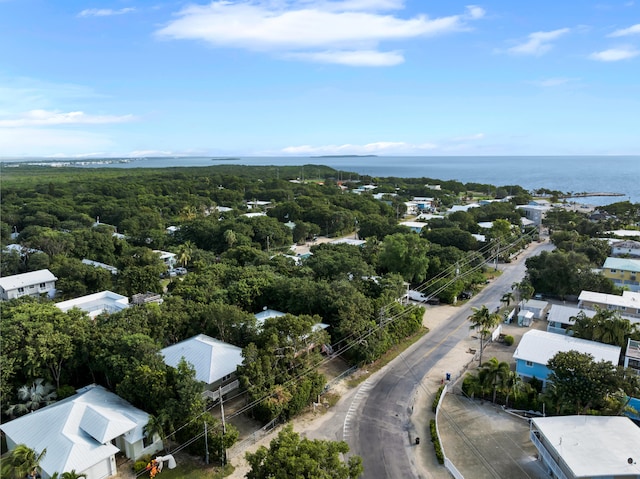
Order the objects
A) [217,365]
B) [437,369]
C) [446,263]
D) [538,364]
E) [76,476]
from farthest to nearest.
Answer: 1. [446,263]
2. [437,369]
3. [538,364]
4. [217,365]
5. [76,476]

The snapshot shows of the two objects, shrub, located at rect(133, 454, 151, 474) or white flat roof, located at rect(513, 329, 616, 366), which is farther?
white flat roof, located at rect(513, 329, 616, 366)

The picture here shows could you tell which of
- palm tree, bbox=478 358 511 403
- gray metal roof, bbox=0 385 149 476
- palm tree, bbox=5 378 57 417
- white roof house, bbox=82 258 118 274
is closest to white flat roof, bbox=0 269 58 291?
white roof house, bbox=82 258 118 274

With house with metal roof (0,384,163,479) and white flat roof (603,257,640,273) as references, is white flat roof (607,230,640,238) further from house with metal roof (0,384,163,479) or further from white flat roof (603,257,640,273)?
house with metal roof (0,384,163,479)

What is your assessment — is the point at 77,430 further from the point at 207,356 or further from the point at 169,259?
the point at 169,259

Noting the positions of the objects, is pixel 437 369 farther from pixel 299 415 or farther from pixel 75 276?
pixel 75 276

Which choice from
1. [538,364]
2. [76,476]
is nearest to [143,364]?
[76,476]

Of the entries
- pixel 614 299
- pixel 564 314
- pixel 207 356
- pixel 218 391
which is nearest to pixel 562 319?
pixel 564 314
